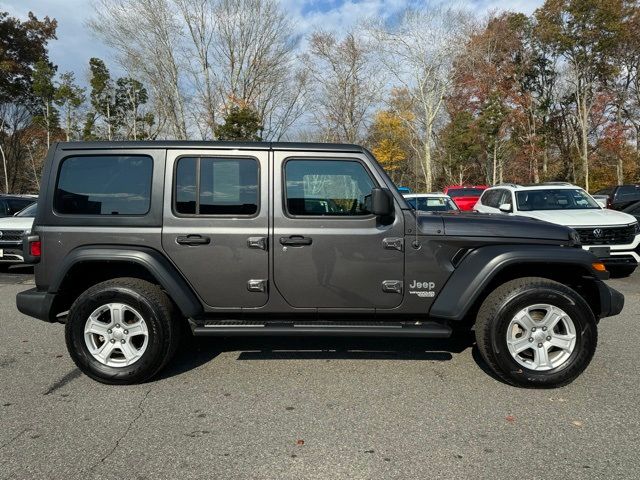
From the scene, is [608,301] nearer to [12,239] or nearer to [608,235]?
[608,235]

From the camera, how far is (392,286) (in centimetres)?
377

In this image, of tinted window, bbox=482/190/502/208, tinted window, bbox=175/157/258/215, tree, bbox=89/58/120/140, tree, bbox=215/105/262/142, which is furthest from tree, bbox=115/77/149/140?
tinted window, bbox=175/157/258/215

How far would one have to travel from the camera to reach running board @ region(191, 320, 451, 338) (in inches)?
144

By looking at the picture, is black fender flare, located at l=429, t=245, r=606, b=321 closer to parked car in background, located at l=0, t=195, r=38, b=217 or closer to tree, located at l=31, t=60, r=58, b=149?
parked car in background, located at l=0, t=195, r=38, b=217

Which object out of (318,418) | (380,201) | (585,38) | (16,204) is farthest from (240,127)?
(318,418)

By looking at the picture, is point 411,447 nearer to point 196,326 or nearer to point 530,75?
point 196,326

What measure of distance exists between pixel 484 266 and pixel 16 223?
9.47 metres

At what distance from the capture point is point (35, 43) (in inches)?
1300

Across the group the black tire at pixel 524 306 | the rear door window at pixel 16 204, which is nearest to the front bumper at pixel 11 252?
the rear door window at pixel 16 204

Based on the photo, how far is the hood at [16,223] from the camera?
917 centimetres

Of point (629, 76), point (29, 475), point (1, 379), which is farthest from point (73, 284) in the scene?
point (629, 76)

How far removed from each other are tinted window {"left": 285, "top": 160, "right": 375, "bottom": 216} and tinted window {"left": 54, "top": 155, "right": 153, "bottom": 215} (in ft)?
4.00

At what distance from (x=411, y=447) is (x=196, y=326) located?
1936 mm

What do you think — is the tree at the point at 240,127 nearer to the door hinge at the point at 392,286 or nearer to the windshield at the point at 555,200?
the windshield at the point at 555,200
